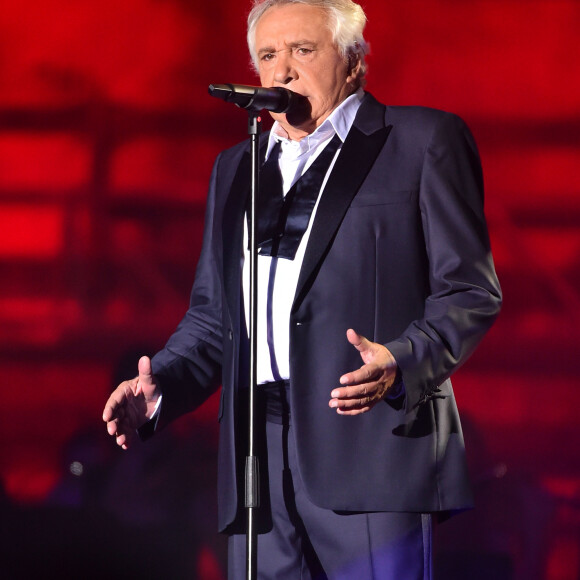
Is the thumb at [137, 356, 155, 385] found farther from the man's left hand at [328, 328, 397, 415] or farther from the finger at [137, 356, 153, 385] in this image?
the man's left hand at [328, 328, 397, 415]

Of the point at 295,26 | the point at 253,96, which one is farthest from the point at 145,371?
the point at 295,26

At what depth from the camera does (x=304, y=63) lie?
6.38 feet

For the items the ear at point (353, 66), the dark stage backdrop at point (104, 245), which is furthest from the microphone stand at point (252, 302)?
the dark stage backdrop at point (104, 245)

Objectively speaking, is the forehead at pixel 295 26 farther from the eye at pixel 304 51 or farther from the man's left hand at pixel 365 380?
the man's left hand at pixel 365 380

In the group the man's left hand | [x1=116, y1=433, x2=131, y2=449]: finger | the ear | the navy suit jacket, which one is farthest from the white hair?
[x1=116, y1=433, x2=131, y2=449]: finger

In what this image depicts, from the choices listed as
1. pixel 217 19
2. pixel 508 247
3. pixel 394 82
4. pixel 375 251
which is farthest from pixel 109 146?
pixel 375 251

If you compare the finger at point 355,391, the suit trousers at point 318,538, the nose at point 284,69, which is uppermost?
the nose at point 284,69

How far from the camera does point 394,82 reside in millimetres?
2875

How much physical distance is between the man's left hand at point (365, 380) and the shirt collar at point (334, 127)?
0.57 m

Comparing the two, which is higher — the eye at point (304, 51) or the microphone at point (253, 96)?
the eye at point (304, 51)

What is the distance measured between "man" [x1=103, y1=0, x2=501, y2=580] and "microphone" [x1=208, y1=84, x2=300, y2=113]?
165 millimetres

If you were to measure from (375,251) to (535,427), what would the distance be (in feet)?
4.35

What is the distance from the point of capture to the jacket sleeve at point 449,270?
5.16 feet

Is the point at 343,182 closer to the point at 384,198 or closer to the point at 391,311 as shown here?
the point at 384,198
